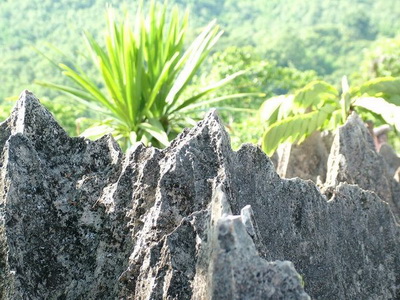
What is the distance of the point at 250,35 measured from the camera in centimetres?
5909

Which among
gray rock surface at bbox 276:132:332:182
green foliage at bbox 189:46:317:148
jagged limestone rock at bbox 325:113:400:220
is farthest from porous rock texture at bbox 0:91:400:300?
green foliage at bbox 189:46:317:148

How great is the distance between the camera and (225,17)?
61844 mm

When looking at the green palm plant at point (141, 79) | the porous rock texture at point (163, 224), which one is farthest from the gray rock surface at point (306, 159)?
the green palm plant at point (141, 79)

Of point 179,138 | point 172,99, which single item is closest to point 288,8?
point 172,99

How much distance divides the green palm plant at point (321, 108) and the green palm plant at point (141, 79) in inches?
56.1

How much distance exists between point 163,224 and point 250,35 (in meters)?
57.6

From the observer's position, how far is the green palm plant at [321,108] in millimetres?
4441

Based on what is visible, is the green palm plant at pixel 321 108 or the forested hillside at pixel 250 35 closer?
the green palm plant at pixel 321 108

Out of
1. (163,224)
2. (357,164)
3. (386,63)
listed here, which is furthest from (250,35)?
(163,224)

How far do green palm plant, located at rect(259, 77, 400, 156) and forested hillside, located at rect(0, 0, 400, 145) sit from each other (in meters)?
16.9

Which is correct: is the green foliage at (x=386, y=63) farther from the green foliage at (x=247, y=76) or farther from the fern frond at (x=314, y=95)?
the fern frond at (x=314, y=95)

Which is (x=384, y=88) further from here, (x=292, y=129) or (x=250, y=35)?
(x=250, y=35)

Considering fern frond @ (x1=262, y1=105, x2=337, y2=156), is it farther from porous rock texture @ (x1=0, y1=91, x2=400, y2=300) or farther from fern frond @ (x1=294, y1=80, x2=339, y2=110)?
porous rock texture @ (x1=0, y1=91, x2=400, y2=300)

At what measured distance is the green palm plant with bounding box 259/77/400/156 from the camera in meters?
4.44
